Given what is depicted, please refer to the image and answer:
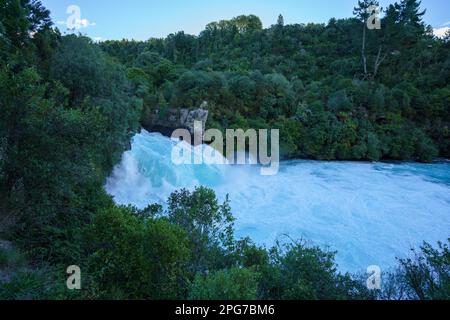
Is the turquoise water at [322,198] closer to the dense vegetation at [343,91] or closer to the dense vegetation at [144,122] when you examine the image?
the dense vegetation at [144,122]

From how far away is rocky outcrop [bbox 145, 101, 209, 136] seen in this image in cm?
2411

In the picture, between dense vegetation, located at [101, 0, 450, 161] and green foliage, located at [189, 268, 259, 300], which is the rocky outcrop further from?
green foliage, located at [189, 268, 259, 300]

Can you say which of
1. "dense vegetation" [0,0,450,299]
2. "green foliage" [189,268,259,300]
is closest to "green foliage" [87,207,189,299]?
"dense vegetation" [0,0,450,299]

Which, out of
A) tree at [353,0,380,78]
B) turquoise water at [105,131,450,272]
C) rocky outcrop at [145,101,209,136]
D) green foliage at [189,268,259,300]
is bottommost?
turquoise water at [105,131,450,272]

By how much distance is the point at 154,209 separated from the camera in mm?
8367

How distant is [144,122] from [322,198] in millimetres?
15721

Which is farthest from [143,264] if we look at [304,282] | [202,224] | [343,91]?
[343,91]

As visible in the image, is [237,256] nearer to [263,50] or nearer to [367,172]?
[367,172]

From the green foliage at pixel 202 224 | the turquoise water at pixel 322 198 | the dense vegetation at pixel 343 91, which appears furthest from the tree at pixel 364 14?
the green foliage at pixel 202 224

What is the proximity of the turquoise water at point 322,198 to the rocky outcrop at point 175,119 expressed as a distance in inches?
74.9

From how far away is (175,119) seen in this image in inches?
981

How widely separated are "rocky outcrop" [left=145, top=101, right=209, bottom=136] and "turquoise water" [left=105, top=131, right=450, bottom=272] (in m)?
1.90

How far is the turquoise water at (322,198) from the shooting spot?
1229cm

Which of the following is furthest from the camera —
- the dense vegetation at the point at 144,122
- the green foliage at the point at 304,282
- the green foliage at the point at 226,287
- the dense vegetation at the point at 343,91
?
the dense vegetation at the point at 343,91
